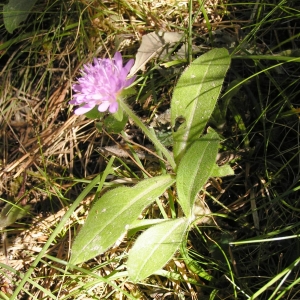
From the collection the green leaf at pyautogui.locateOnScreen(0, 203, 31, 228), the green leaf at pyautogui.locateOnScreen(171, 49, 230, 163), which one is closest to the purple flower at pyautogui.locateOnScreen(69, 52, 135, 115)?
the green leaf at pyautogui.locateOnScreen(171, 49, 230, 163)

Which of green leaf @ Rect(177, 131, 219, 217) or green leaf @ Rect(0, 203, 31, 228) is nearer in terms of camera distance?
green leaf @ Rect(177, 131, 219, 217)

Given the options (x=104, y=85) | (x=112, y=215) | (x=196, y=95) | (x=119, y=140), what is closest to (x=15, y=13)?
(x=119, y=140)

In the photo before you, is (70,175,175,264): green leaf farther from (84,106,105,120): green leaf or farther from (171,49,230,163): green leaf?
(84,106,105,120): green leaf

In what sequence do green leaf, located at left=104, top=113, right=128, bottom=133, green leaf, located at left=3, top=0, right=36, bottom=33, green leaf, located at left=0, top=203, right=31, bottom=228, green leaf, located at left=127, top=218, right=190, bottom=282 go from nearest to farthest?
1. green leaf, located at left=127, top=218, right=190, bottom=282
2. green leaf, located at left=104, top=113, right=128, bottom=133
3. green leaf, located at left=0, top=203, right=31, bottom=228
4. green leaf, located at left=3, top=0, right=36, bottom=33

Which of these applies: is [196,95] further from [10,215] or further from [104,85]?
[10,215]

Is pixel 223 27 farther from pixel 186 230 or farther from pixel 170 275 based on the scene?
pixel 170 275

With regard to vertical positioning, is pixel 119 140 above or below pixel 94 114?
below

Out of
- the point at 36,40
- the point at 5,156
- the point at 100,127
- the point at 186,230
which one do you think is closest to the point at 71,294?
the point at 186,230
